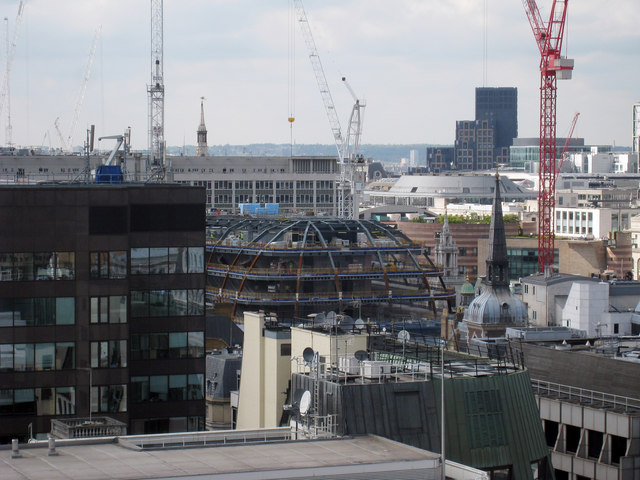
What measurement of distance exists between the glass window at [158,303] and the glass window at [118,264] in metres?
1.59

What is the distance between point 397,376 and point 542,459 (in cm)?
755

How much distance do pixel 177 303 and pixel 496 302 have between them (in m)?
91.0

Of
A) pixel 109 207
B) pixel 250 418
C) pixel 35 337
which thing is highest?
pixel 109 207

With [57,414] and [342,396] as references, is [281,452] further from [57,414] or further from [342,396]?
[57,414]

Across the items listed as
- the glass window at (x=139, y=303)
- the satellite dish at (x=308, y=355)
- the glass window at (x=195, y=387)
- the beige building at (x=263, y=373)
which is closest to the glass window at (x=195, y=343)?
the glass window at (x=195, y=387)

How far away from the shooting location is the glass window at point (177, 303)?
70.0 metres

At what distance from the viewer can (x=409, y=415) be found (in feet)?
198

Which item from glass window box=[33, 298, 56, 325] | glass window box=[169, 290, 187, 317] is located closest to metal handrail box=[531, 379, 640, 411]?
glass window box=[169, 290, 187, 317]

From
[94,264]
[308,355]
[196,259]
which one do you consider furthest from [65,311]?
[308,355]

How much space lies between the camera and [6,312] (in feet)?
220

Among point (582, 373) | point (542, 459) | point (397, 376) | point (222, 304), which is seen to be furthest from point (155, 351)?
point (222, 304)

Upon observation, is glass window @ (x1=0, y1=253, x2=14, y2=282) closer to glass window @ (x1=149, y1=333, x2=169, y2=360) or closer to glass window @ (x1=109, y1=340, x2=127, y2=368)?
glass window @ (x1=109, y1=340, x2=127, y2=368)

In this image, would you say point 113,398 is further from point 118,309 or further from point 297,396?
point 297,396

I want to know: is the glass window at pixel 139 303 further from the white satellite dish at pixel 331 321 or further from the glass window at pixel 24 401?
the white satellite dish at pixel 331 321
